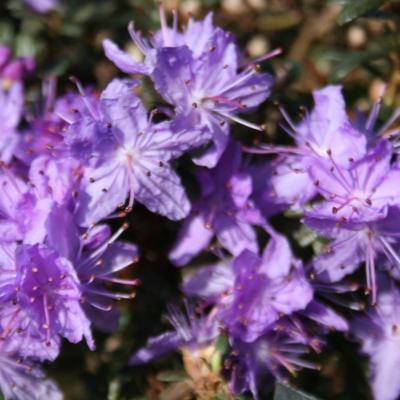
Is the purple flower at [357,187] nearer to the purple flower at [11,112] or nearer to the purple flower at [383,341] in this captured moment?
the purple flower at [383,341]

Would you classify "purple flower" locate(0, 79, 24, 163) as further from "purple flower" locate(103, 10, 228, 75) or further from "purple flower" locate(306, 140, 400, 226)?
"purple flower" locate(306, 140, 400, 226)

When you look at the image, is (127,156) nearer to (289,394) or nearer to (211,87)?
(211,87)

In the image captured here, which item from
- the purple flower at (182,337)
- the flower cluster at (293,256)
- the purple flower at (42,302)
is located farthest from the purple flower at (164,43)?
the purple flower at (182,337)

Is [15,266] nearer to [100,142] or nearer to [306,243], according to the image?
[100,142]

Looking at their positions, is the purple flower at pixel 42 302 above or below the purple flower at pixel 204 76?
below

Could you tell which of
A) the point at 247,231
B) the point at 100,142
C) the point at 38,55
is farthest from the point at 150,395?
the point at 38,55

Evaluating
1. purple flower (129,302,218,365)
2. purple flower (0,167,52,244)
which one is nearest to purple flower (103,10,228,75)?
purple flower (0,167,52,244)
